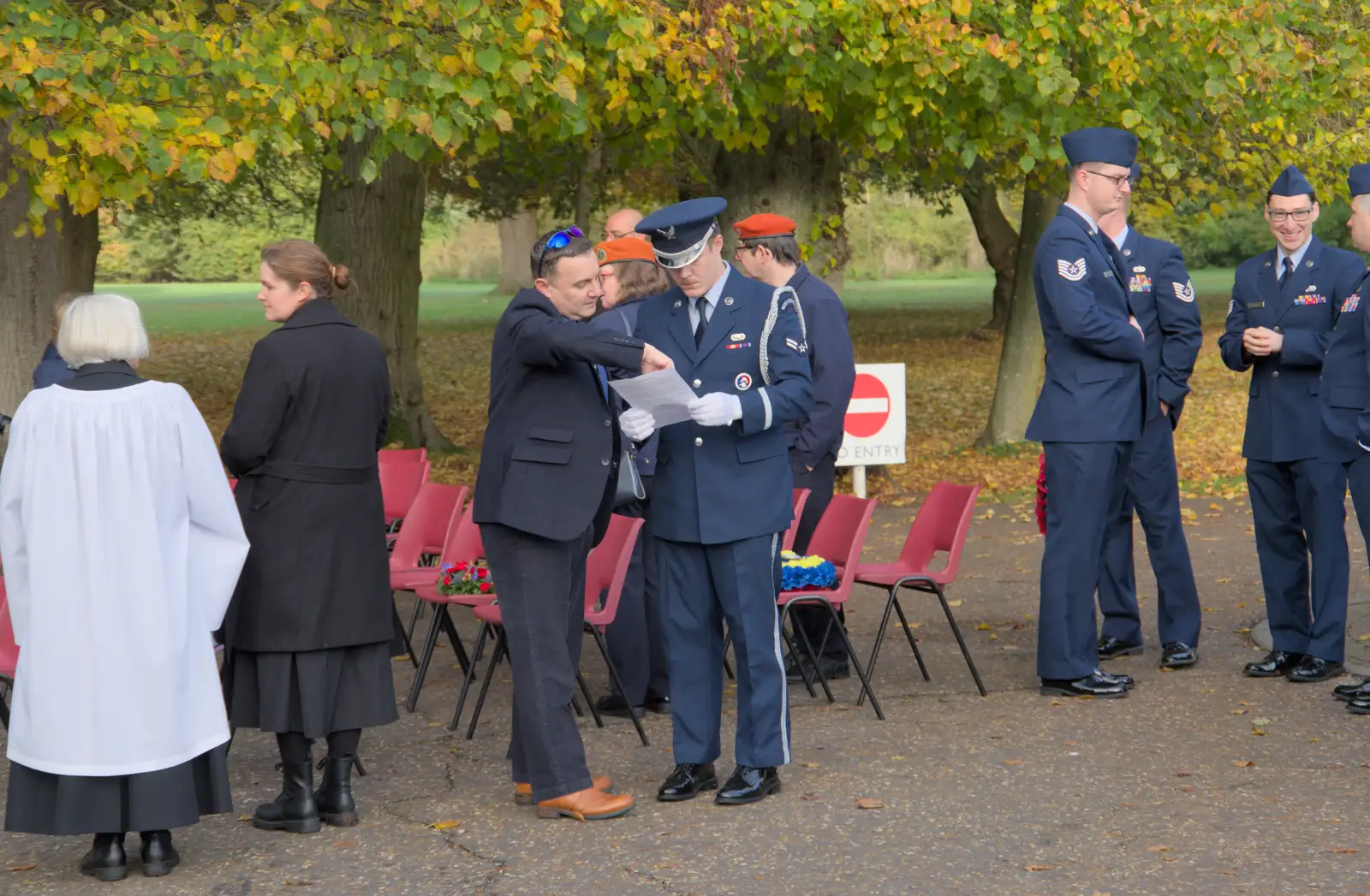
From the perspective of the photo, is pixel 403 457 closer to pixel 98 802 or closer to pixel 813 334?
pixel 813 334

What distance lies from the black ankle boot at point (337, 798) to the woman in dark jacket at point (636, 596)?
139 centimetres

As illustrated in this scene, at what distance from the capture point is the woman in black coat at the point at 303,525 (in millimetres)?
5441

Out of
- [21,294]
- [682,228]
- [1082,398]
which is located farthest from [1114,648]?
[21,294]

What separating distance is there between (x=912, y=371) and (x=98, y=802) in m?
21.8

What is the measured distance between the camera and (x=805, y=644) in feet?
25.0

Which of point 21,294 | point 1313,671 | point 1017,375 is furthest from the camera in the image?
point 1017,375

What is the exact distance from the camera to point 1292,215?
302 inches

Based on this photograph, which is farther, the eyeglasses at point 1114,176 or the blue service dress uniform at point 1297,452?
the blue service dress uniform at point 1297,452

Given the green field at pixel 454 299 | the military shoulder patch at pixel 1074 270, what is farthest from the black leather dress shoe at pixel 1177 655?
the green field at pixel 454 299

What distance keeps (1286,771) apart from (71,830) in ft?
12.9

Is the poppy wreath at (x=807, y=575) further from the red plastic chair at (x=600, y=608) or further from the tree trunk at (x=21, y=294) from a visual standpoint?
the tree trunk at (x=21, y=294)

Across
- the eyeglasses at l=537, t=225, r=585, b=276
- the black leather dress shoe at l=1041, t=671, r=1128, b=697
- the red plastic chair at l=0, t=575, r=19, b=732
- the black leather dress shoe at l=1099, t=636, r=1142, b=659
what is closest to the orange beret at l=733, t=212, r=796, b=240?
the eyeglasses at l=537, t=225, r=585, b=276

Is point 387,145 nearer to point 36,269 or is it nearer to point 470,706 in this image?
point 36,269

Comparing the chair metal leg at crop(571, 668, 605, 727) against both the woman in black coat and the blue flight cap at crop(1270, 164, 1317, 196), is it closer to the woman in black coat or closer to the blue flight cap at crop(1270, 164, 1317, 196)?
the woman in black coat
